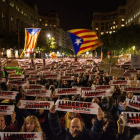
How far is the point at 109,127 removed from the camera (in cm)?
490

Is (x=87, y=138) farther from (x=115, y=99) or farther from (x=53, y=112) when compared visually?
(x=115, y=99)

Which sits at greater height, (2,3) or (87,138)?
(2,3)

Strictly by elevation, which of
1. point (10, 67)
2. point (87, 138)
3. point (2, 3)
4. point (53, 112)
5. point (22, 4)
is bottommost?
point (87, 138)

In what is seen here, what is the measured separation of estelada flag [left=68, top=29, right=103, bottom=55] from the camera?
1295 cm

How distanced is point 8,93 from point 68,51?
182 m

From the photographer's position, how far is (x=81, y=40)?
43.0ft

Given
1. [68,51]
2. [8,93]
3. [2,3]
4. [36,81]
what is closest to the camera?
[8,93]

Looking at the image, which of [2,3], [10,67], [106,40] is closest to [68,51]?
[106,40]

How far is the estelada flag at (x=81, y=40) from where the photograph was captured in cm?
1295

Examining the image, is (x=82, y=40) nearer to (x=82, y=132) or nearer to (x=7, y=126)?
(x=7, y=126)

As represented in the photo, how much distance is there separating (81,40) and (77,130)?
947cm

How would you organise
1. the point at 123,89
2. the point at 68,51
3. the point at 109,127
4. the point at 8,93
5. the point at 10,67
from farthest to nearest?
the point at 68,51 → the point at 10,67 → the point at 123,89 → the point at 8,93 → the point at 109,127

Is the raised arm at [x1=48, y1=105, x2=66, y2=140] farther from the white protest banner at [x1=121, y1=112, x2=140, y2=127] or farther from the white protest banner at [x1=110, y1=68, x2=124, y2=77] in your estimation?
the white protest banner at [x1=110, y1=68, x2=124, y2=77]

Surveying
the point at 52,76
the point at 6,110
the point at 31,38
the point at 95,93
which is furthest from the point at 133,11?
the point at 6,110
